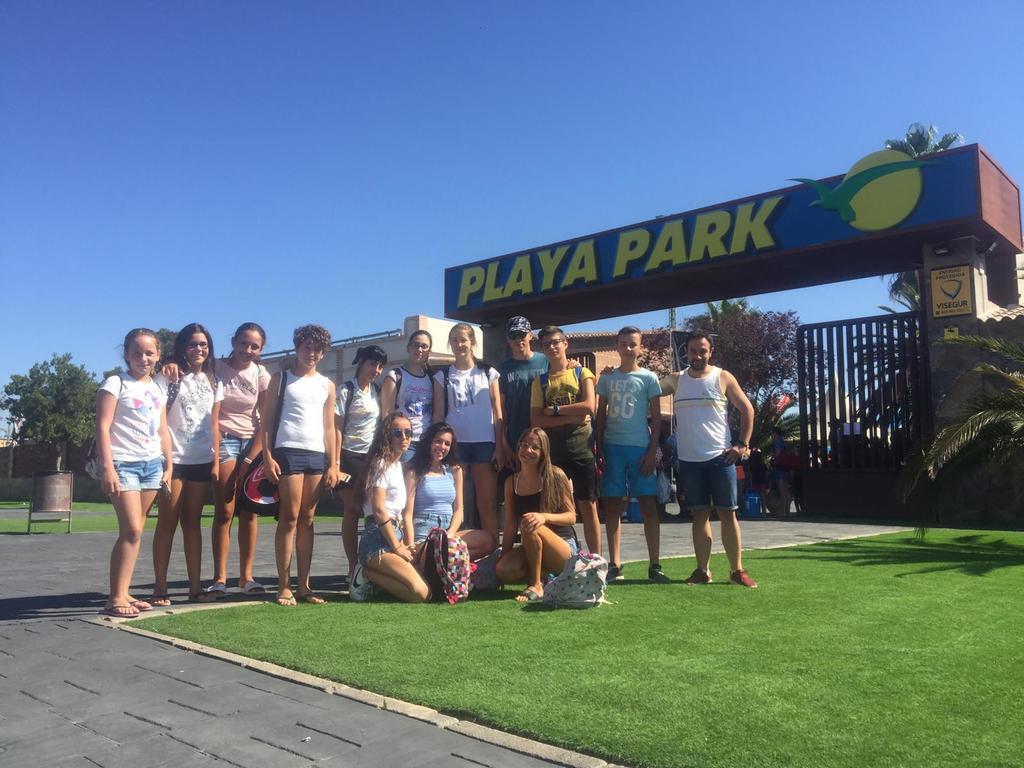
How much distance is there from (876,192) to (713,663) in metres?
11.3

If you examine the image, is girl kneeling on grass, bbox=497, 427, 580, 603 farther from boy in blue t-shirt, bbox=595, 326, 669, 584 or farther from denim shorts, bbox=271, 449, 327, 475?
denim shorts, bbox=271, 449, 327, 475

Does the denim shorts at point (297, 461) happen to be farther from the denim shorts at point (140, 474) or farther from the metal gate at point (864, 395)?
the metal gate at point (864, 395)

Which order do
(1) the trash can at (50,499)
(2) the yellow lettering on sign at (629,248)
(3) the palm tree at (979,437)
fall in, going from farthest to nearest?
(2) the yellow lettering on sign at (629,248), (1) the trash can at (50,499), (3) the palm tree at (979,437)

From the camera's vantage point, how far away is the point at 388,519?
5.23 meters

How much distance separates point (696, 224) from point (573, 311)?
13.1 feet

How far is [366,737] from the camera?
2732 mm

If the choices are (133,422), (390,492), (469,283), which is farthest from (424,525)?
(469,283)

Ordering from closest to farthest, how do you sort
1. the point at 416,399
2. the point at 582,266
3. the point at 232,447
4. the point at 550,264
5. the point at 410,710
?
the point at 410,710, the point at 232,447, the point at 416,399, the point at 582,266, the point at 550,264

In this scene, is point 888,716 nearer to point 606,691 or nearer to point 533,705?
point 606,691

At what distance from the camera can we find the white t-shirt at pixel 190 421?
5449 mm

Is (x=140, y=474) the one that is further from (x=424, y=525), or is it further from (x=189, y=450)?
(x=424, y=525)

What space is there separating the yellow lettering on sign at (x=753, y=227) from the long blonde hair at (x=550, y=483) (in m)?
9.57

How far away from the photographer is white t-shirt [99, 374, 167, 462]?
4.97 metres

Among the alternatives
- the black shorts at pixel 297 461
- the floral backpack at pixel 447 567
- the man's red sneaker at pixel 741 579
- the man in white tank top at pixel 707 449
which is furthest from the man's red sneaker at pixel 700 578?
the black shorts at pixel 297 461
